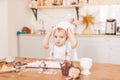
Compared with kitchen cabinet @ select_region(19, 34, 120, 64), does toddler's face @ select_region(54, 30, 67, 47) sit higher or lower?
higher

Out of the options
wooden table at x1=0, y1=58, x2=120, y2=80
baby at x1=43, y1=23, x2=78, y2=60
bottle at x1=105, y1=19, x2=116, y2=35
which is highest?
bottle at x1=105, y1=19, x2=116, y2=35

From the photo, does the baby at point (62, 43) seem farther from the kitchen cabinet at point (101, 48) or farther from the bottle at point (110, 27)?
the bottle at point (110, 27)

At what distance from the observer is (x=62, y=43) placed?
7.64 ft

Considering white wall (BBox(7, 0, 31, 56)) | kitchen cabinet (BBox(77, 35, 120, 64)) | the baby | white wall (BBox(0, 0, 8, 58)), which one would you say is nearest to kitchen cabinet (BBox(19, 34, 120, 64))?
kitchen cabinet (BBox(77, 35, 120, 64))

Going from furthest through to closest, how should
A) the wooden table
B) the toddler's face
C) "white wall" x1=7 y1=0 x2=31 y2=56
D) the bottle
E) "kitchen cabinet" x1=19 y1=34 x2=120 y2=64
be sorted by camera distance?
"white wall" x1=7 y1=0 x2=31 y2=56 → the bottle → "kitchen cabinet" x1=19 y1=34 x2=120 y2=64 → the toddler's face → the wooden table

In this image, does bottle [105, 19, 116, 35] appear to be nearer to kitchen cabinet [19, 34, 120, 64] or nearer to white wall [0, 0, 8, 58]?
kitchen cabinet [19, 34, 120, 64]

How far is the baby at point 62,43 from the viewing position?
7.54 ft

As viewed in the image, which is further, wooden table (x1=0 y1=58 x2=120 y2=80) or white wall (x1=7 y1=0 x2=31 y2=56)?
white wall (x1=7 y1=0 x2=31 y2=56)

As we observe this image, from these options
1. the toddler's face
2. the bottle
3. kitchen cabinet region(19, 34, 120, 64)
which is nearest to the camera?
the toddler's face

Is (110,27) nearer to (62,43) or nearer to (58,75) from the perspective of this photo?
(62,43)

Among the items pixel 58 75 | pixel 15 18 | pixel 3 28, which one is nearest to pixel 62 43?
pixel 58 75

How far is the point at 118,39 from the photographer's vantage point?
10.3 ft

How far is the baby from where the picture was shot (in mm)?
2299

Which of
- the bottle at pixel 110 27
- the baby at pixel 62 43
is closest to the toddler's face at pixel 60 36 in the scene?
the baby at pixel 62 43
